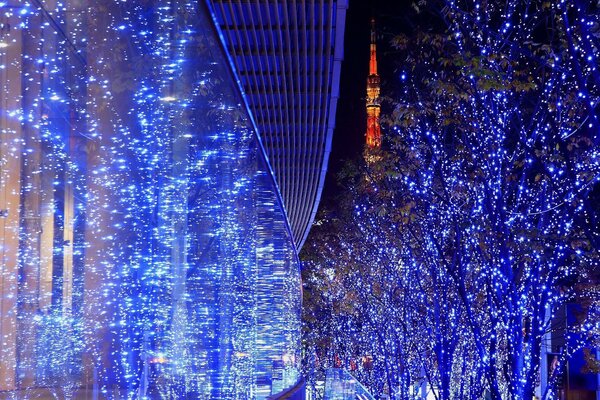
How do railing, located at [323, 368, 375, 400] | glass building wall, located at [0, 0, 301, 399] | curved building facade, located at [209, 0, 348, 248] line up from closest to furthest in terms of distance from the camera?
glass building wall, located at [0, 0, 301, 399], railing, located at [323, 368, 375, 400], curved building facade, located at [209, 0, 348, 248]

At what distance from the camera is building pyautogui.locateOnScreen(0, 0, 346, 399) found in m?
2.12

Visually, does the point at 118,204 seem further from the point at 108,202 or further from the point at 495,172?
the point at 495,172

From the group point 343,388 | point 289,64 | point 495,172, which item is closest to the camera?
point 495,172

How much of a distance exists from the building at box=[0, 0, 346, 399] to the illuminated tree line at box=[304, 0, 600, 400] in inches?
104

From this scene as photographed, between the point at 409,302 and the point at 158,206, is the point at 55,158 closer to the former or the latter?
the point at 158,206

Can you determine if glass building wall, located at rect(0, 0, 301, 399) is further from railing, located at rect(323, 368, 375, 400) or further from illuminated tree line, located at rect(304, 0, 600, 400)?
railing, located at rect(323, 368, 375, 400)

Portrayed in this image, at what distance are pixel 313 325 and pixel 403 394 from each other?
18951 millimetres

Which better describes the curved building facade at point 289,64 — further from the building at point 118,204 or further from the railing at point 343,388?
the building at point 118,204

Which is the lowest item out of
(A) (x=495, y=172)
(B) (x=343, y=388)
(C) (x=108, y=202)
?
(B) (x=343, y=388)

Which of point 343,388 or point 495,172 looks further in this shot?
point 343,388

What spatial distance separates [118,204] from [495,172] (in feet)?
21.3

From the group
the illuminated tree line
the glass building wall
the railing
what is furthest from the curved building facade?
the glass building wall

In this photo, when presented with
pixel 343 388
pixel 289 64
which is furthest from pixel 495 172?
pixel 289 64

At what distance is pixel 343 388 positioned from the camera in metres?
13.0
